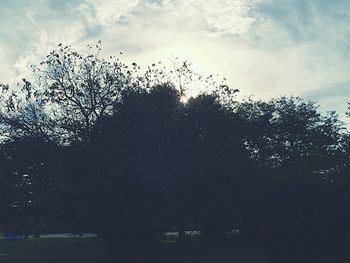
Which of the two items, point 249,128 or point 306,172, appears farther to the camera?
point 249,128

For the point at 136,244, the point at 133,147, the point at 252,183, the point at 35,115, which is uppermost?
the point at 35,115

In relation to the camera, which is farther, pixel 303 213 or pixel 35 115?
pixel 35 115

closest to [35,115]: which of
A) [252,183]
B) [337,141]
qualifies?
[252,183]

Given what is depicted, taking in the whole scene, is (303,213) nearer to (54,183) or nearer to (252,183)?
(252,183)

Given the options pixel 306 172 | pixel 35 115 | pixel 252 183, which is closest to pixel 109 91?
pixel 35 115

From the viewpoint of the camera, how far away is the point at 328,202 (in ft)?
74.4

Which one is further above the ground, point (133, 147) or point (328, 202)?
point (133, 147)

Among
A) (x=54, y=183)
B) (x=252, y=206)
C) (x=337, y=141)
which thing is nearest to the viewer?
(x=252, y=206)

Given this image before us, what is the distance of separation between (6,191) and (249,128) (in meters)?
16.4

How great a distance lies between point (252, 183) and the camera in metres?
28.4

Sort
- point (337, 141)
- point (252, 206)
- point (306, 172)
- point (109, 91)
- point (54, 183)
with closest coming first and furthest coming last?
point (306, 172) < point (252, 206) < point (54, 183) < point (109, 91) < point (337, 141)

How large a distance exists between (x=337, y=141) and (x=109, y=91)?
1089 inches

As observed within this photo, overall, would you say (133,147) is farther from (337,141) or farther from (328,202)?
(337,141)

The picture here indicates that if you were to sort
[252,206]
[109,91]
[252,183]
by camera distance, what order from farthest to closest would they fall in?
[109,91] → [252,183] → [252,206]
